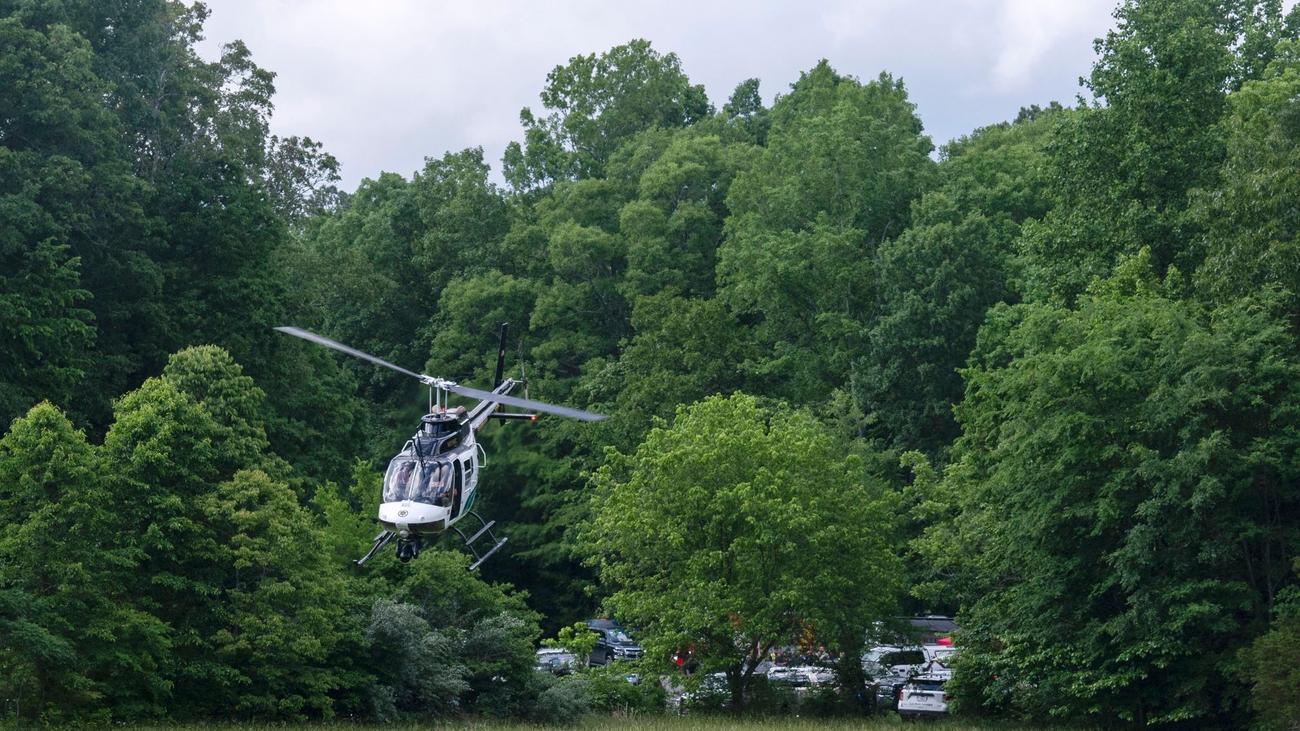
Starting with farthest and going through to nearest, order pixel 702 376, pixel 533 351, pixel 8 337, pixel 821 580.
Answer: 1. pixel 533 351
2. pixel 702 376
3. pixel 8 337
4. pixel 821 580

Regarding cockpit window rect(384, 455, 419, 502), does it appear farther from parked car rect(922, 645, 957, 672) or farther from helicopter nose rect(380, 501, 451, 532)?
parked car rect(922, 645, 957, 672)

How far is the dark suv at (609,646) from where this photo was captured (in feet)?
181

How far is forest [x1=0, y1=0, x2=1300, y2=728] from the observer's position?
3512 cm

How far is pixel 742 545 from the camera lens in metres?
41.1

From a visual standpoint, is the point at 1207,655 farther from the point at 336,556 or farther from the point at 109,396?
the point at 109,396

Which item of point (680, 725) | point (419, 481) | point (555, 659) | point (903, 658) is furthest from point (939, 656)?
point (419, 481)

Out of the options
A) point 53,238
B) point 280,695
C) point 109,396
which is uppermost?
point 53,238

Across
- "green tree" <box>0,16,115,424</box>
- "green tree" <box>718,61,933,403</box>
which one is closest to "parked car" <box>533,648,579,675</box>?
"green tree" <box>718,61,933,403</box>

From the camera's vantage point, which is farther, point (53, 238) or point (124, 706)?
point (53, 238)

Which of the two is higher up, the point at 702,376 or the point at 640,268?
the point at 640,268

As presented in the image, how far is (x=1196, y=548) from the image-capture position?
115 feet

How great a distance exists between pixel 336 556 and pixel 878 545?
1340 cm

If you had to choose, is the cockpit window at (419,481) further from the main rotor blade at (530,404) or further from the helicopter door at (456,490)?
the main rotor blade at (530,404)

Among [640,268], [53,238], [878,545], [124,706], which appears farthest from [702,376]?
[124,706]
